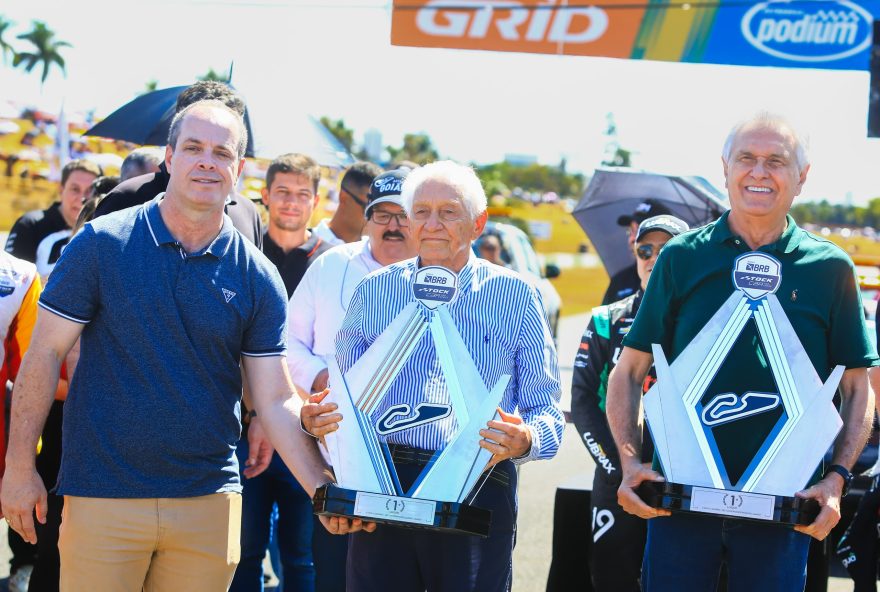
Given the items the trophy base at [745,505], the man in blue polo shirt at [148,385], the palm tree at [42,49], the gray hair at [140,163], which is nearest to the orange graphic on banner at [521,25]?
the gray hair at [140,163]

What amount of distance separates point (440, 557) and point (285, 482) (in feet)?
6.16

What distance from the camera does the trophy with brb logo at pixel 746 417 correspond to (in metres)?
3.16

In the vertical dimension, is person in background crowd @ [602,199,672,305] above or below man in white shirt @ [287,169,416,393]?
above

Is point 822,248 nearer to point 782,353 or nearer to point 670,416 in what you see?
point 782,353

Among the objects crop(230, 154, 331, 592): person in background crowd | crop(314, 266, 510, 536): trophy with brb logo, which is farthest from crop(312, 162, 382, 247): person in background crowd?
crop(314, 266, 510, 536): trophy with brb logo

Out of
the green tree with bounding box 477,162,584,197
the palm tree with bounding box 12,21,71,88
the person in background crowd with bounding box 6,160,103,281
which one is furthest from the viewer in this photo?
the green tree with bounding box 477,162,584,197

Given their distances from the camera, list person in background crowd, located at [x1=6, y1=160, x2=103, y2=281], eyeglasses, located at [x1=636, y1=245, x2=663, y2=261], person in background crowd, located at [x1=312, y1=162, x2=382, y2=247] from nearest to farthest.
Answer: eyeglasses, located at [x1=636, y1=245, x2=663, y2=261] → person in background crowd, located at [x1=312, y1=162, x2=382, y2=247] → person in background crowd, located at [x1=6, y1=160, x2=103, y2=281]

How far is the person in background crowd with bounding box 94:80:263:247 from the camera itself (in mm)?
4473

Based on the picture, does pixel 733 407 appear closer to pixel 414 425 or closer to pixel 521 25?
pixel 414 425

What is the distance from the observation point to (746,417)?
3314 millimetres

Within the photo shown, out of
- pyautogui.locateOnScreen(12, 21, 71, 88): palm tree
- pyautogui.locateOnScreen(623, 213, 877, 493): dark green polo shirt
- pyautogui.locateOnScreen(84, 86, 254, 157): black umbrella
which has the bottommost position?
pyautogui.locateOnScreen(623, 213, 877, 493): dark green polo shirt

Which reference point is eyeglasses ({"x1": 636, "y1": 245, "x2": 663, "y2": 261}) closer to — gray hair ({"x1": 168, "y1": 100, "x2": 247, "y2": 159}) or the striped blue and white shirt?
the striped blue and white shirt

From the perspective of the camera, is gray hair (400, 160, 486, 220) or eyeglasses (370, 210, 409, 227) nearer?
gray hair (400, 160, 486, 220)

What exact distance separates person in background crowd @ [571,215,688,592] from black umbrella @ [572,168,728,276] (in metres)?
2.90
